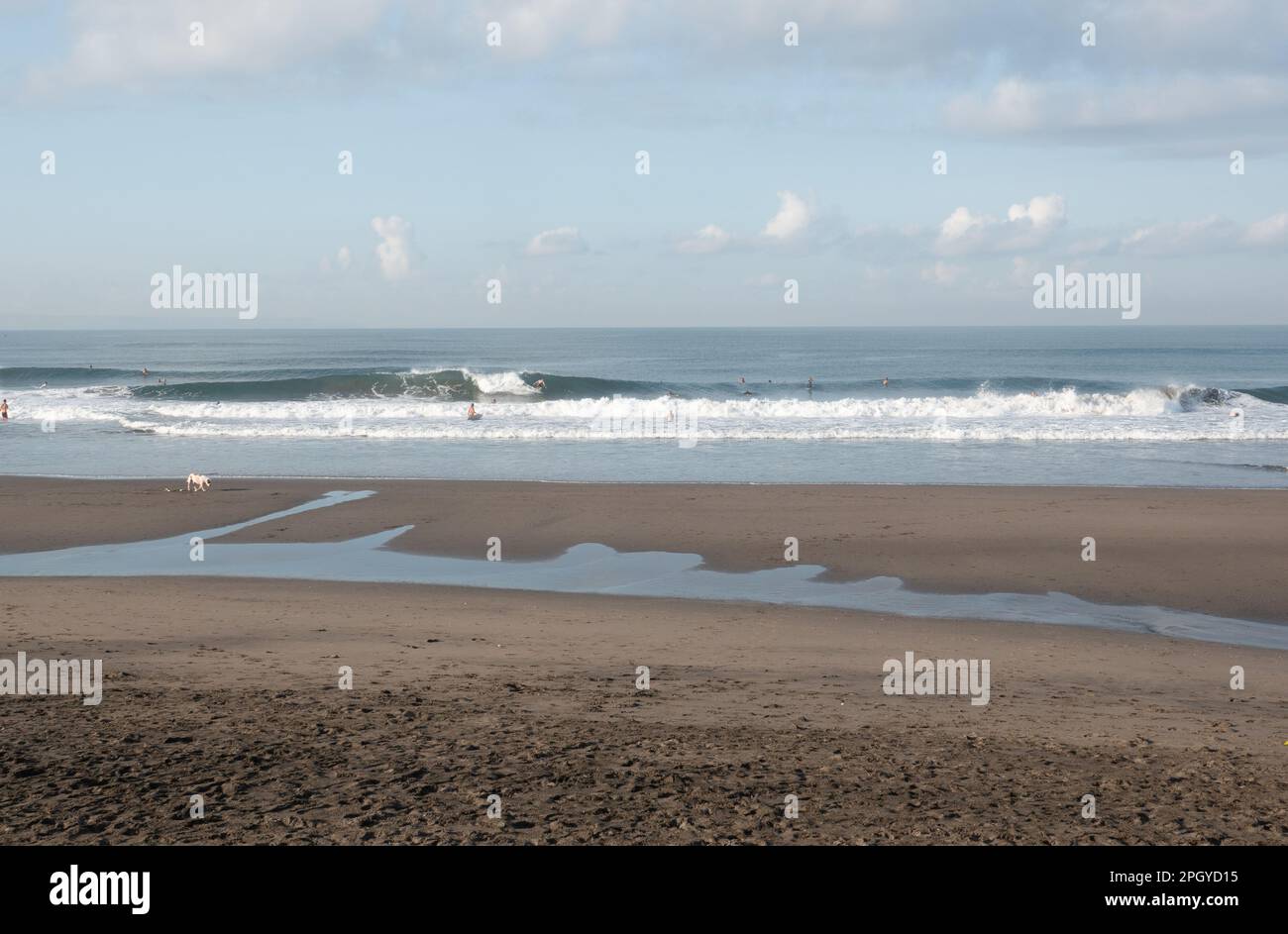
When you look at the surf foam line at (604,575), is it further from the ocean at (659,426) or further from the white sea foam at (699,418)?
the white sea foam at (699,418)

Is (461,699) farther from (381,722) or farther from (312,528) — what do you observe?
(312,528)

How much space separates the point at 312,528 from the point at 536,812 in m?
12.3

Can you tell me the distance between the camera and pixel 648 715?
24.6 feet

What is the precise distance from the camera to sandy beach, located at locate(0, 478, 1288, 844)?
17.8ft

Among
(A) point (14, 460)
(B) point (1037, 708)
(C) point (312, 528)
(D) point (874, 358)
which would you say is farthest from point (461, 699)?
(D) point (874, 358)

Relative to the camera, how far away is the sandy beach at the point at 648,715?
5426 millimetres

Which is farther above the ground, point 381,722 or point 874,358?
point 874,358

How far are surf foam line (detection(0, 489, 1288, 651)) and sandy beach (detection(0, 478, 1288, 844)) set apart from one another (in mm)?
530

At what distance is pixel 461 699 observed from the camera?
25.7ft

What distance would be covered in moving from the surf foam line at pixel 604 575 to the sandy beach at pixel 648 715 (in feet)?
1.74

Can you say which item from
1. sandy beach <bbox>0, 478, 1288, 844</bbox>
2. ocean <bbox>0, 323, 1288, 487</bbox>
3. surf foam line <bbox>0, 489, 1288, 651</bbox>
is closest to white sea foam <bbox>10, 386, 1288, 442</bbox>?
ocean <bbox>0, 323, 1288, 487</bbox>

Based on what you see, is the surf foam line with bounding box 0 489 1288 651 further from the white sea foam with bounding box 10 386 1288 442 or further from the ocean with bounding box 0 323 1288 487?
the white sea foam with bounding box 10 386 1288 442

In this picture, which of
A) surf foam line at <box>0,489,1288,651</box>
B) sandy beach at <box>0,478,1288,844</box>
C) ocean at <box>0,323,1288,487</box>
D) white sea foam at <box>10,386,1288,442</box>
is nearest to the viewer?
sandy beach at <box>0,478,1288,844</box>
